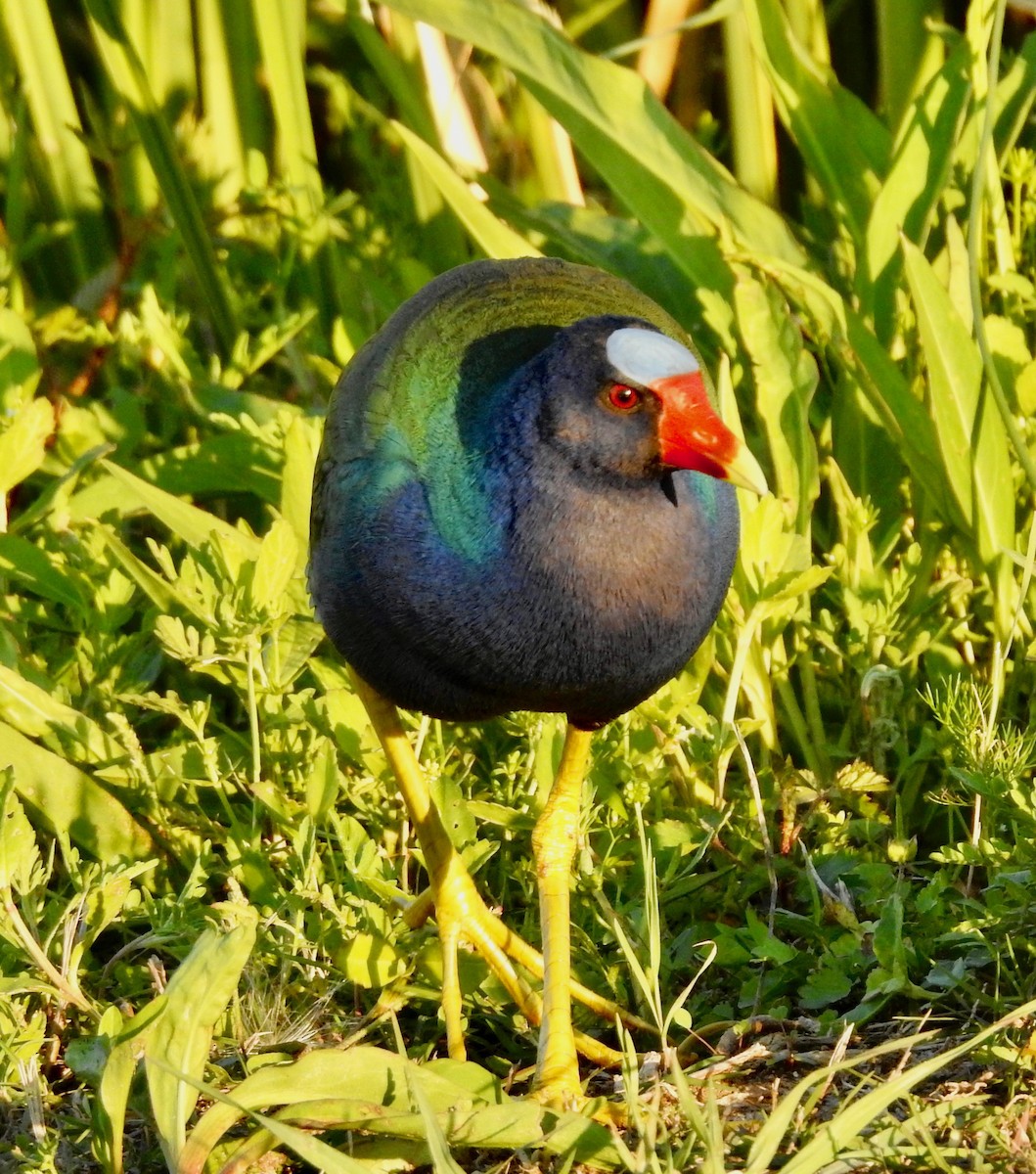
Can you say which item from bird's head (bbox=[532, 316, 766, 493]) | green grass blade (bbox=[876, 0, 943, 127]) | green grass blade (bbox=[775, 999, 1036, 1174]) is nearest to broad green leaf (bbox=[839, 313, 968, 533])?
green grass blade (bbox=[876, 0, 943, 127])

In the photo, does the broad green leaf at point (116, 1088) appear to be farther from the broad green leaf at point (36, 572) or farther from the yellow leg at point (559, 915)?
the broad green leaf at point (36, 572)

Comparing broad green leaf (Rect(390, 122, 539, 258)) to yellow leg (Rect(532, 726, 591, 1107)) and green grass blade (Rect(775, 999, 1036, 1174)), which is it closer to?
yellow leg (Rect(532, 726, 591, 1107))

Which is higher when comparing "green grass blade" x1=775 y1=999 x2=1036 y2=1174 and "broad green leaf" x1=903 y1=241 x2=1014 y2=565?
"broad green leaf" x1=903 y1=241 x2=1014 y2=565

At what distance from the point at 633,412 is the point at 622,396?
0.02 metres

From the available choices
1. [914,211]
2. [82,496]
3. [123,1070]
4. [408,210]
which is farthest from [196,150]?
[123,1070]

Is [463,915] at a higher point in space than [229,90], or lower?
lower

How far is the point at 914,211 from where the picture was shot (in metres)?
2.88

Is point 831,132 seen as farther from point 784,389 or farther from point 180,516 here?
point 180,516

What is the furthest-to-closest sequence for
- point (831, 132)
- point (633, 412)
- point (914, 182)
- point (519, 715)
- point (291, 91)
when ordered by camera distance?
point (291, 91) < point (831, 132) < point (914, 182) < point (519, 715) < point (633, 412)

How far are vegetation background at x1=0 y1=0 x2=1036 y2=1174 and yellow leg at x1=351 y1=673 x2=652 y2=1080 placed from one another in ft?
0.14

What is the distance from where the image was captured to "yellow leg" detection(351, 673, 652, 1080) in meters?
2.14

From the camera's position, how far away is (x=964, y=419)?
2.58 m

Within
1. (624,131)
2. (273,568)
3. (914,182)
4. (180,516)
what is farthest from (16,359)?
(914,182)

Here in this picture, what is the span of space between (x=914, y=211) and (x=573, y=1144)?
5.70ft
